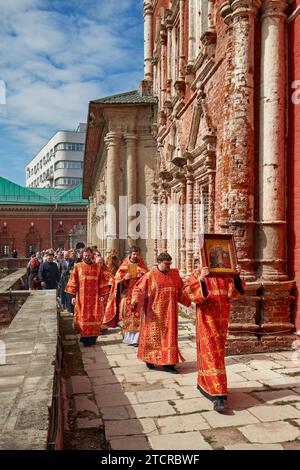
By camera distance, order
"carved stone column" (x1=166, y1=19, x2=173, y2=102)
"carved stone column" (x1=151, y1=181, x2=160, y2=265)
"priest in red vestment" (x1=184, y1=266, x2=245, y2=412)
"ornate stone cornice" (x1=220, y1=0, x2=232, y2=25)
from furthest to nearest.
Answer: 1. "carved stone column" (x1=151, y1=181, x2=160, y2=265)
2. "carved stone column" (x1=166, y1=19, x2=173, y2=102)
3. "ornate stone cornice" (x1=220, y1=0, x2=232, y2=25)
4. "priest in red vestment" (x1=184, y1=266, x2=245, y2=412)

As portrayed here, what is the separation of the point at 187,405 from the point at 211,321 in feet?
2.98

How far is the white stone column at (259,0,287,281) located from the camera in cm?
711

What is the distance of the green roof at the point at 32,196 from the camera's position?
48.5m

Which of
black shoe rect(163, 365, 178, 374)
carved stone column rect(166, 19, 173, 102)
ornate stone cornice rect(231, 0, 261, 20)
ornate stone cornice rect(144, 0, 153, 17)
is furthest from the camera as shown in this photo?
ornate stone cornice rect(144, 0, 153, 17)

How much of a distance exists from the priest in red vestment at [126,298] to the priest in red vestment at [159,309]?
158cm

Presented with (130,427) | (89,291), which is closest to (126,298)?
(89,291)

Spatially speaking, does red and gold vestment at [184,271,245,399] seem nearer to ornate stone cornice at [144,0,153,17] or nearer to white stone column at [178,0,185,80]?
white stone column at [178,0,185,80]

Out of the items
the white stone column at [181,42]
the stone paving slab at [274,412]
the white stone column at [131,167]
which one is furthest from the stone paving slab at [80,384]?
the white stone column at [131,167]

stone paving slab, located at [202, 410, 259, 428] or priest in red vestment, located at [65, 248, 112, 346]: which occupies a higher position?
priest in red vestment, located at [65, 248, 112, 346]

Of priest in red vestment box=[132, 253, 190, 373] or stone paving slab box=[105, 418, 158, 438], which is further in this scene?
priest in red vestment box=[132, 253, 190, 373]

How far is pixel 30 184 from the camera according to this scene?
10025 centimetres

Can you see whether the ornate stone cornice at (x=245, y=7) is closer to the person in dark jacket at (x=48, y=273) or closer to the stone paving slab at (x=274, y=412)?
the stone paving slab at (x=274, y=412)

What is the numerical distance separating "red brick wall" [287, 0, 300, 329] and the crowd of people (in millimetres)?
1101

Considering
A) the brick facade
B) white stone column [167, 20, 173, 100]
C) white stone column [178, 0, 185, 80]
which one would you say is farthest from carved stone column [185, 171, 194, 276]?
white stone column [167, 20, 173, 100]
